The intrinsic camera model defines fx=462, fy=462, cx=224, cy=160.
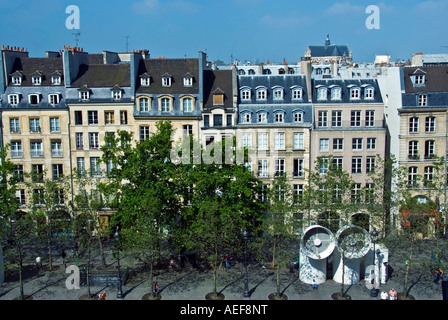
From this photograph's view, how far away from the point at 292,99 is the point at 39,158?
28738mm

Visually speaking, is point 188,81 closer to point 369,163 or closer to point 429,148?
point 369,163

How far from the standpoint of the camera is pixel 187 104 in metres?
50.5

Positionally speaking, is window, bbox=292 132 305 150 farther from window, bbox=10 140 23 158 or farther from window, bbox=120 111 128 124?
window, bbox=10 140 23 158

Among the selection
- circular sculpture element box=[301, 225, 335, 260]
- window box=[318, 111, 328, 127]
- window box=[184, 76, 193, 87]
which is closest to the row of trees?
circular sculpture element box=[301, 225, 335, 260]

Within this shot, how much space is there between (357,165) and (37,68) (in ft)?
125

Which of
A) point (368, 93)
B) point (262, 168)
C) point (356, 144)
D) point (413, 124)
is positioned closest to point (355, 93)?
point (368, 93)

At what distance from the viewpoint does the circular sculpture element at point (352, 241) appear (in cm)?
3506

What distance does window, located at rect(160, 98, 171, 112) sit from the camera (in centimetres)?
5056

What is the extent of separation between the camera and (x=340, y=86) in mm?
50719

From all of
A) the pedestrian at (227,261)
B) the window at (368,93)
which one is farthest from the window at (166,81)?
the window at (368,93)

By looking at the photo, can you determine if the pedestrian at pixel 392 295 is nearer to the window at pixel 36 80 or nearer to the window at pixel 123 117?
the window at pixel 123 117

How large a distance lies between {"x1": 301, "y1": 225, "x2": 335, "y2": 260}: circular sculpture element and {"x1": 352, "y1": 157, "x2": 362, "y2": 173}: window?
1501 cm
